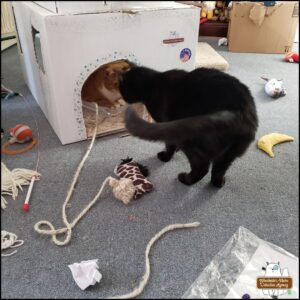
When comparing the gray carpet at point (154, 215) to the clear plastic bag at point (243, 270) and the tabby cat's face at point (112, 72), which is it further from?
the tabby cat's face at point (112, 72)

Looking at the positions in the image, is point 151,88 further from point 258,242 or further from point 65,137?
point 258,242

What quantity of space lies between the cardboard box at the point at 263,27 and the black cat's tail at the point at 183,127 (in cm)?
16

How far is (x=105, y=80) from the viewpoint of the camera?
3.97 ft

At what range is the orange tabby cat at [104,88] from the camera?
1.15 metres

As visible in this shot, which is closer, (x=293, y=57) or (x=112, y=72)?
(x=293, y=57)

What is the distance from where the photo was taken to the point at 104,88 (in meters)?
1.21

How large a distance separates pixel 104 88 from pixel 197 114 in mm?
604

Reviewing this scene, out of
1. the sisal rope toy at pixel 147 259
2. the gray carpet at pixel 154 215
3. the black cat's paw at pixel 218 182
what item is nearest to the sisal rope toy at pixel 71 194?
the gray carpet at pixel 154 215

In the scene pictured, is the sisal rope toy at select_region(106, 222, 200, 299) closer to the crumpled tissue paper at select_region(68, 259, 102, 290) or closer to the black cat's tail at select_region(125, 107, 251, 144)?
the crumpled tissue paper at select_region(68, 259, 102, 290)

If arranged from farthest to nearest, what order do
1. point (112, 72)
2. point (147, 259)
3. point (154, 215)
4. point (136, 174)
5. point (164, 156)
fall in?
point (112, 72) → point (164, 156) → point (136, 174) → point (154, 215) → point (147, 259)

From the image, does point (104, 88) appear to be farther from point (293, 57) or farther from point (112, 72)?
point (293, 57)

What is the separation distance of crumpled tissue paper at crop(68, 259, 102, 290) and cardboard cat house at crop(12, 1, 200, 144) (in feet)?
1.52

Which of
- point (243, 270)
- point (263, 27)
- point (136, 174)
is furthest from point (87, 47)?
point (243, 270)

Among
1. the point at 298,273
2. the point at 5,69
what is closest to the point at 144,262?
the point at 298,273
